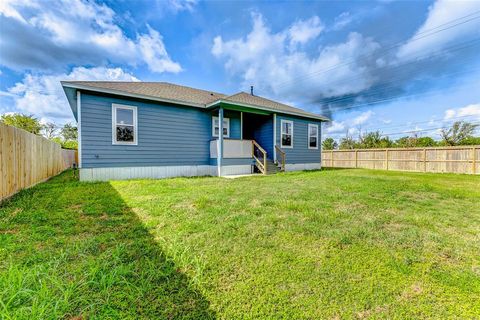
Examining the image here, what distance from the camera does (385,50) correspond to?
17.8 meters

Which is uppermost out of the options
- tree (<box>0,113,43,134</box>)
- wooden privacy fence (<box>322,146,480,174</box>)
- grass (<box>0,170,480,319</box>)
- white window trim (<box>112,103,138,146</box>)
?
tree (<box>0,113,43,134</box>)

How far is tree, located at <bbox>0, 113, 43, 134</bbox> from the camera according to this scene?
67.6 ft

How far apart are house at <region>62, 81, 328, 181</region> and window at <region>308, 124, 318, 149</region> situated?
1150 mm

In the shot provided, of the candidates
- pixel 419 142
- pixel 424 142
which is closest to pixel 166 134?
pixel 419 142

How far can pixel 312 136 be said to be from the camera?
13.2m

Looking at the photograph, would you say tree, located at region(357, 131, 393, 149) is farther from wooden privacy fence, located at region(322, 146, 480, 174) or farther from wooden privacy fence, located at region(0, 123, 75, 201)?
wooden privacy fence, located at region(0, 123, 75, 201)

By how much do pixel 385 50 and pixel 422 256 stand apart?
21.4 meters

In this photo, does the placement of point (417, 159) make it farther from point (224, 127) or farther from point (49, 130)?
point (49, 130)

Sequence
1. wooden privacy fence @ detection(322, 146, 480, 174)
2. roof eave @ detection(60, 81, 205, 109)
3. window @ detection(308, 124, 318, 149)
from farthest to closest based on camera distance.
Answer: window @ detection(308, 124, 318, 149), wooden privacy fence @ detection(322, 146, 480, 174), roof eave @ detection(60, 81, 205, 109)

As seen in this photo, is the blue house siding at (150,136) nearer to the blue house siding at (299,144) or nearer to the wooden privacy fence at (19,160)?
the wooden privacy fence at (19,160)

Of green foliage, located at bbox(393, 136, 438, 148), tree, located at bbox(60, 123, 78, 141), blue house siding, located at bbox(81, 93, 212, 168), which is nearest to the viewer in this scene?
blue house siding, located at bbox(81, 93, 212, 168)

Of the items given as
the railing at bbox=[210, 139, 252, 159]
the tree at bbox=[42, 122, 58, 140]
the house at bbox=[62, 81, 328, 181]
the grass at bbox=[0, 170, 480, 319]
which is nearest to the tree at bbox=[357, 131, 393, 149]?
the house at bbox=[62, 81, 328, 181]

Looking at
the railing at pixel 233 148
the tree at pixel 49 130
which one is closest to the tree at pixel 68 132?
the tree at pixel 49 130

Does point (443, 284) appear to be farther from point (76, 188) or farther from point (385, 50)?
point (385, 50)
